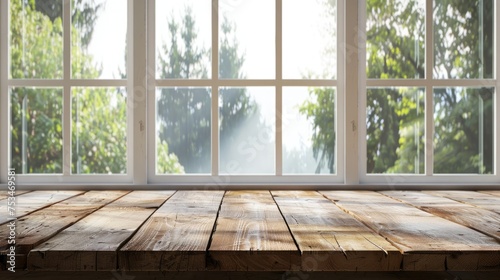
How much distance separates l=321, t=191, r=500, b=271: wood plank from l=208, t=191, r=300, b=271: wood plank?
245 mm

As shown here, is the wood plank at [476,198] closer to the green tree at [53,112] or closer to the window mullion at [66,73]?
the green tree at [53,112]

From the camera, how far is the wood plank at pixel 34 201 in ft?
5.37

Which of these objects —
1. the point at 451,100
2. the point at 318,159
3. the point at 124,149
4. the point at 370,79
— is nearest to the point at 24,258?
the point at 124,149

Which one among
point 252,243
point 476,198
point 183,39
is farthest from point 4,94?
point 476,198

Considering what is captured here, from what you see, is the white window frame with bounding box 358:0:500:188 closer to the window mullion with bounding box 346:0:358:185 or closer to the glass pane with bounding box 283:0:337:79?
the window mullion with bounding box 346:0:358:185

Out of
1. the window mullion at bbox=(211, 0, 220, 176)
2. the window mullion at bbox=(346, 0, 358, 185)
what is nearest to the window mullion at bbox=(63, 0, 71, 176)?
the window mullion at bbox=(211, 0, 220, 176)

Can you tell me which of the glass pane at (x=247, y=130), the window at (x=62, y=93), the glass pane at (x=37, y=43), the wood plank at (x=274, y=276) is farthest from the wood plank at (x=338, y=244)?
the glass pane at (x=37, y=43)

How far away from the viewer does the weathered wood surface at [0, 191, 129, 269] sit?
112 centimetres

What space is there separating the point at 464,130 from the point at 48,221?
200 cm

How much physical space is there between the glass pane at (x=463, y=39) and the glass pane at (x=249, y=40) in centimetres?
82

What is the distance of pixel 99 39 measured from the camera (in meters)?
2.53

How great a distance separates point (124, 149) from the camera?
2.53m

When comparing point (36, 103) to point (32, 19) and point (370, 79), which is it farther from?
point (370, 79)

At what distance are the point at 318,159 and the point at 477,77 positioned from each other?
0.89m
